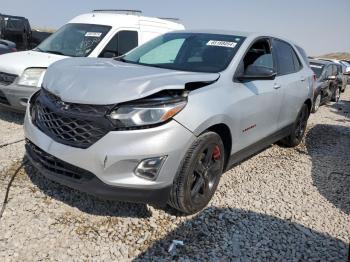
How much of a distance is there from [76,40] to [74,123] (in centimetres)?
414

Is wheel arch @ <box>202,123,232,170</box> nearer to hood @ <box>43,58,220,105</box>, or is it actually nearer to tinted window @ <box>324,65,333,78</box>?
hood @ <box>43,58,220,105</box>

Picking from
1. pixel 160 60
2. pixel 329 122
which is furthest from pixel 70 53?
pixel 329 122

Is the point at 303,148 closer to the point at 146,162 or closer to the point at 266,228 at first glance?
the point at 266,228

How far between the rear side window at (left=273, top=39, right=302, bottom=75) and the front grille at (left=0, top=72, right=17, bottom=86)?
3886 millimetres

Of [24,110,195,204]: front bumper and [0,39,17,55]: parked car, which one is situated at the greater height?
[24,110,195,204]: front bumper

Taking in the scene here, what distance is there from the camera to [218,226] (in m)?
3.43

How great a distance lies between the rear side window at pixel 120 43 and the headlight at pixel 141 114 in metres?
3.72

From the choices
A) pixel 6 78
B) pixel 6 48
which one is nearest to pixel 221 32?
pixel 6 78

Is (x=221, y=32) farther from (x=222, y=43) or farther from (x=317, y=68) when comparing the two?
(x=317, y=68)

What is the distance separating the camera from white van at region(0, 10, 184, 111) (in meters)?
5.67

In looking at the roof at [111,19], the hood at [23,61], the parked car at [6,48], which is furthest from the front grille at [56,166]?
the parked car at [6,48]

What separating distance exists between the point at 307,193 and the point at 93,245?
2.62 m

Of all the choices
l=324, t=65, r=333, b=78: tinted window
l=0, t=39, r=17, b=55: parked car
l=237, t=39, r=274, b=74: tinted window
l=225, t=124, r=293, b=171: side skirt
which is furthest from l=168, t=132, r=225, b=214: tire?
l=324, t=65, r=333, b=78: tinted window

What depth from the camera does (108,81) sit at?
3.13m
